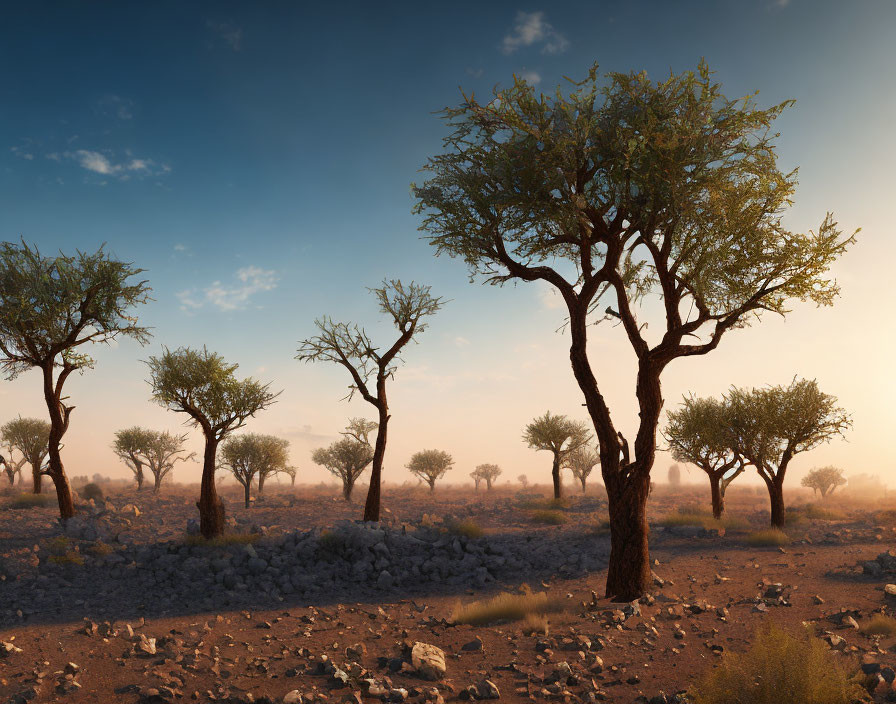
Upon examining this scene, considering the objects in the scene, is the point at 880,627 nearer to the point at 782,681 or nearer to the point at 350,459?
the point at 782,681

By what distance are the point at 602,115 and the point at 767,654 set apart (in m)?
11.9

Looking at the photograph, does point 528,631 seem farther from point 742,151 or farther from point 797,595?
point 742,151

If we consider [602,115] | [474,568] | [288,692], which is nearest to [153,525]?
[474,568]

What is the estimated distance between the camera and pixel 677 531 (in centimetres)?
2414

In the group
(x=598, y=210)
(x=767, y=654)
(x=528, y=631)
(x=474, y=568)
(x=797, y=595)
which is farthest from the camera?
(x=474, y=568)

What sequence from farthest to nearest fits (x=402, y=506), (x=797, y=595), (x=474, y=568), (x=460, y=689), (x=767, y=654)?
(x=402, y=506) < (x=474, y=568) < (x=797, y=595) < (x=460, y=689) < (x=767, y=654)

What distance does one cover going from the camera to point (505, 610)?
11945 millimetres

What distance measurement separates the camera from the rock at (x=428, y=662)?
858cm

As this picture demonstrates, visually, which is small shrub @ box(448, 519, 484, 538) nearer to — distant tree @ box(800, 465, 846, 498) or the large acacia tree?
the large acacia tree

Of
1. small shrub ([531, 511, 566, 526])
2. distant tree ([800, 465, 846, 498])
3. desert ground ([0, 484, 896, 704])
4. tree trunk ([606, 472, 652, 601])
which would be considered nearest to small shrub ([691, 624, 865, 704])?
desert ground ([0, 484, 896, 704])

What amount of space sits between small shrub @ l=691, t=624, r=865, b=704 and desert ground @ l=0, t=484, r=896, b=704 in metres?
0.81

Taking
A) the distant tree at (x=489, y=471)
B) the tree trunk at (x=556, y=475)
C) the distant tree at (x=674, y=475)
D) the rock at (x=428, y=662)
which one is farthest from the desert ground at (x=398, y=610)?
the distant tree at (x=674, y=475)

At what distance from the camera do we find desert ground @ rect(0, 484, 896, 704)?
8.41 meters

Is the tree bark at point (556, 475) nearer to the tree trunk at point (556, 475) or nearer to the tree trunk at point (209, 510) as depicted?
the tree trunk at point (556, 475)
